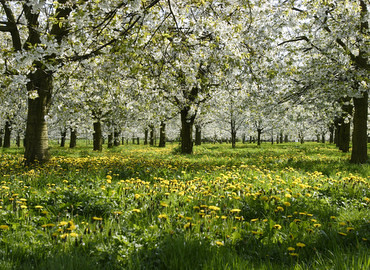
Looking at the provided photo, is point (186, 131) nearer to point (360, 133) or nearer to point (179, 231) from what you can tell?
point (360, 133)

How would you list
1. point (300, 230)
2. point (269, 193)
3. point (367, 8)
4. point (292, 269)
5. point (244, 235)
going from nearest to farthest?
point (292, 269)
point (244, 235)
point (300, 230)
point (269, 193)
point (367, 8)

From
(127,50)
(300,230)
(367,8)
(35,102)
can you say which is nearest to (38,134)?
(35,102)

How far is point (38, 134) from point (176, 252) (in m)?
7.77

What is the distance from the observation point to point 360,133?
11516mm

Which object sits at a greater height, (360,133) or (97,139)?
(360,133)

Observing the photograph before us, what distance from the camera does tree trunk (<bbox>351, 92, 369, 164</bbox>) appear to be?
1141 cm

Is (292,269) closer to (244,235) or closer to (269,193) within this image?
(244,235)

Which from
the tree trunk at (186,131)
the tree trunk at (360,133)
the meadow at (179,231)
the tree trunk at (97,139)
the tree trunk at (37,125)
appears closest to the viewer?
the meadow at (179,231)

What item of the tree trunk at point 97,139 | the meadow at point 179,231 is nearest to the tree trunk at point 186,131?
the tree trunk at point 97,139

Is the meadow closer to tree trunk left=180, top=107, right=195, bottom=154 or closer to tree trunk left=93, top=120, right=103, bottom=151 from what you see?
tree trunk left=180, top=107, right=195, bottom=154

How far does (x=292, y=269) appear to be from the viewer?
2658 mm

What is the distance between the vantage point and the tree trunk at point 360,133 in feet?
37.4

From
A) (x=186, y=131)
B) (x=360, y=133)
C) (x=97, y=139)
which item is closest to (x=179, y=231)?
(x=360, y=133)

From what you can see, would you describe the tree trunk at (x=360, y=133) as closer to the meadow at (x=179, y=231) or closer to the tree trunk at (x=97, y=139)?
the meadow at (x=179, y=231)
